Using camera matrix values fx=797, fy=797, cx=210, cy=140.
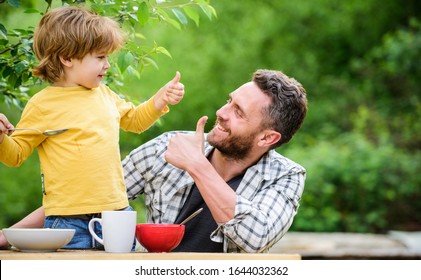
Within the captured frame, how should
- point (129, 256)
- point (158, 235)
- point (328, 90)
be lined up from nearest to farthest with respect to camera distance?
point (129, 256)
point (158, 235)
point (328, 90)

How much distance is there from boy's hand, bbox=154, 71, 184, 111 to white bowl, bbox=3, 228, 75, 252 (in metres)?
0.53

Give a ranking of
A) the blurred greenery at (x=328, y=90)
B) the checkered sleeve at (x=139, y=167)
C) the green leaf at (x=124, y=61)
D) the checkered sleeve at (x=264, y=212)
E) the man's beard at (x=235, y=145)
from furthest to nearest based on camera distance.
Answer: the blurred greenery at (x=328, y=90), the checkered sleeve at (x=139, y=167), the man's beard at (x=235, y=145), the green leaf at (x=124, y=61), the checkered sleeve at (x=264, y=212)

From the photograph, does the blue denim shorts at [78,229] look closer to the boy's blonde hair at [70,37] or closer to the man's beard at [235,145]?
the boy's blonde hair at [70,37]

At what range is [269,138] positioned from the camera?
2615 millimetres

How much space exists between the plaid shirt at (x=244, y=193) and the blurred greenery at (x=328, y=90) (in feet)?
9.80

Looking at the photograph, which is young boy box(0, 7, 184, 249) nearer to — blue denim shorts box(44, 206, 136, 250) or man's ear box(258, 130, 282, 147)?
blue denim shorts box(44, 206, 136, 250)

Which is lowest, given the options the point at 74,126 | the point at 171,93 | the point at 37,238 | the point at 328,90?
the point at 37,238

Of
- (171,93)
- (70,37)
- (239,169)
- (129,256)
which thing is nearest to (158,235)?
(129,256)

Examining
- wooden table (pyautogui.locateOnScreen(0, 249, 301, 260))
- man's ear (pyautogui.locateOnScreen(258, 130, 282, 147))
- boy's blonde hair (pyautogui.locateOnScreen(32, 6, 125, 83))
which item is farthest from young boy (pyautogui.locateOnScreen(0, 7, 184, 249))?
man's ear (pyautogui.locateOnScreen(258, 130, 282, 147))

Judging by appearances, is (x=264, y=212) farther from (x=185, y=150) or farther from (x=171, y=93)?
(x=171, y=93)

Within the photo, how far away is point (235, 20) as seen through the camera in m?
12.4

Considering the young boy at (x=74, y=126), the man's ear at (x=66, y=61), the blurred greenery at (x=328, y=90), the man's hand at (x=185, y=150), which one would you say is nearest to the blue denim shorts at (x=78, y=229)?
the young boy at (x=74, y=126)

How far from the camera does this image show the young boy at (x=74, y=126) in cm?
206

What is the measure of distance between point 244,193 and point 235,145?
17 centimetres
